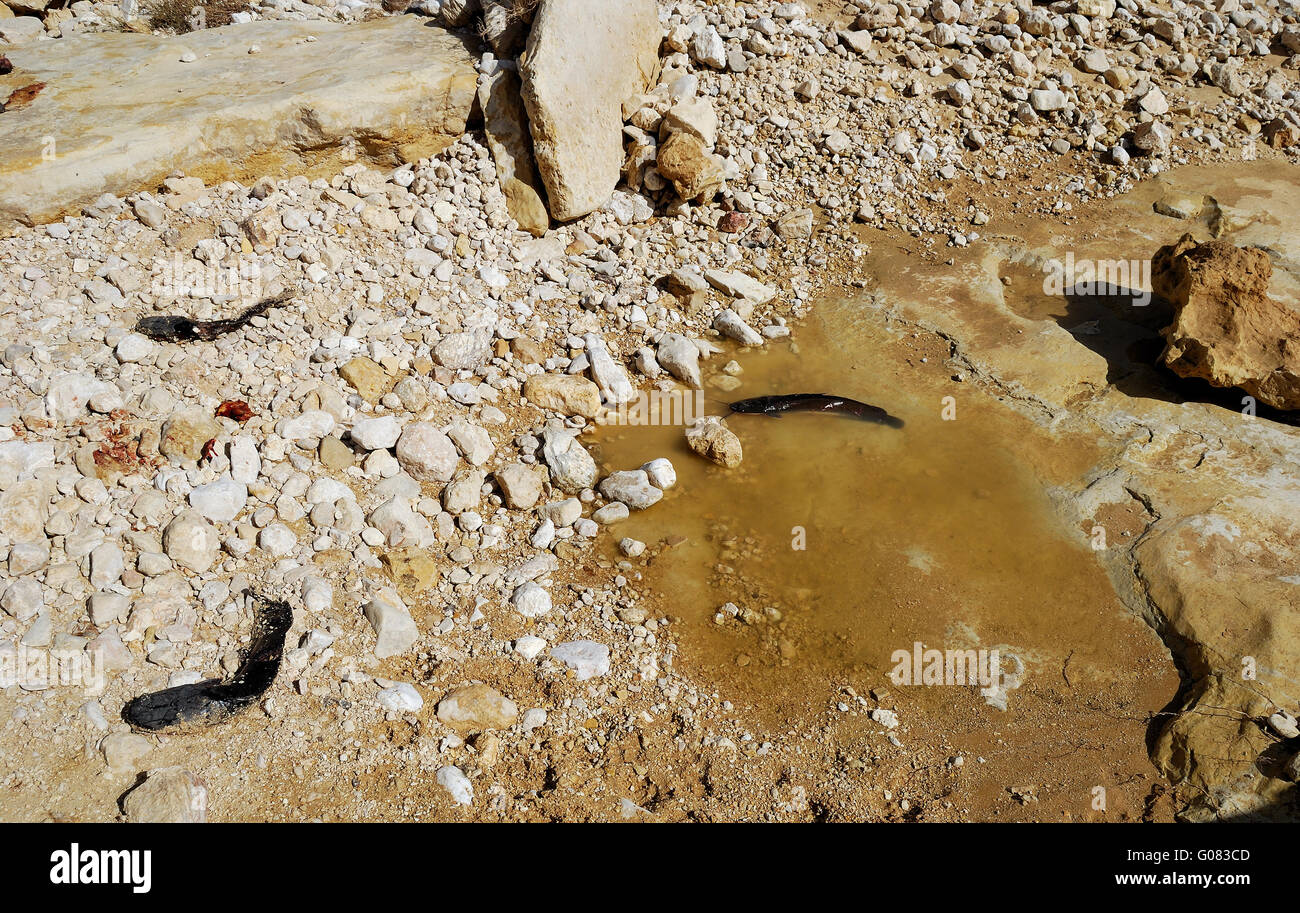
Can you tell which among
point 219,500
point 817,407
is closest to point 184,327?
point 219,500

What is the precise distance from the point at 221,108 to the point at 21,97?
4.88ft

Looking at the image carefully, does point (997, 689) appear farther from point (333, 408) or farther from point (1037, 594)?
point (333, 408)

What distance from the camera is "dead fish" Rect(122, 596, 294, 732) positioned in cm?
375

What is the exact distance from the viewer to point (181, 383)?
5020 millimetres

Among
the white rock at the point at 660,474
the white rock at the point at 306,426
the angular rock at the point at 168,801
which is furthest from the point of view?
the white rock at the point at 660,474

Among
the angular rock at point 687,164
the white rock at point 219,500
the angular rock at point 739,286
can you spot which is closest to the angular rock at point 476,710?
the white rock at point 219,500

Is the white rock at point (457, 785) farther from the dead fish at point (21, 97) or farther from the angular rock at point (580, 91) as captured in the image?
the dead fish at point (21, 97)

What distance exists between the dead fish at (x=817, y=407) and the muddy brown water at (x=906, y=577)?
0.24ft

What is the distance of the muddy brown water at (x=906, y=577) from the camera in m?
4.05

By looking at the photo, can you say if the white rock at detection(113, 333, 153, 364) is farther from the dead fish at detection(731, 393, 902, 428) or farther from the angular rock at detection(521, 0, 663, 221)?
the dead fish at detection(731, 393, 902, 428)

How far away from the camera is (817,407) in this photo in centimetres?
585

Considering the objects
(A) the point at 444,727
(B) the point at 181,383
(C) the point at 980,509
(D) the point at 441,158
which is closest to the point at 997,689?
(C) the point at 980,509

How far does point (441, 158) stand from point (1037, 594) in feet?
18.1
